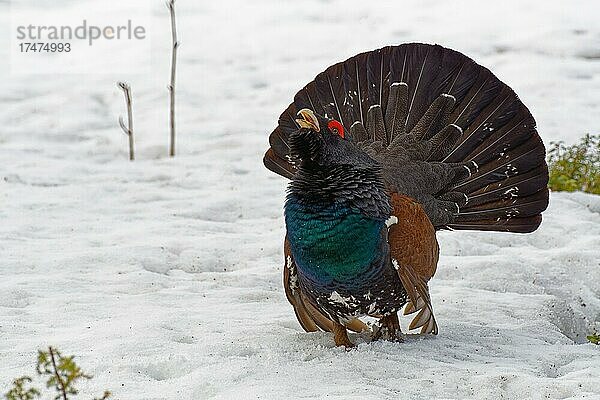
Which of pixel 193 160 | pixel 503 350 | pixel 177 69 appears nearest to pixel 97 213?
pixel 193 160

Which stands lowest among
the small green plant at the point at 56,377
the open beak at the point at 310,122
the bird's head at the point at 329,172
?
the small green plant at the point at 56,377

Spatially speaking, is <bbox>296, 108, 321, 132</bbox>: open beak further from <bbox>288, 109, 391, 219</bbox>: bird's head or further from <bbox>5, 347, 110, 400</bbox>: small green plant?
<bbox>5, 347, 110, 400</bbox>: small green plant

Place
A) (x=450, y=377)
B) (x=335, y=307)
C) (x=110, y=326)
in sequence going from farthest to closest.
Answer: (x=110, y=326) < (x=335, y=307) < (x=450, y=377)

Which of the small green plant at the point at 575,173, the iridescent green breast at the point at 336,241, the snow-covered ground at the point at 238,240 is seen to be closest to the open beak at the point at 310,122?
the iridescent green breast at the point at 336,241

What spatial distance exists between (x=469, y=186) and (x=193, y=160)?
3638mm

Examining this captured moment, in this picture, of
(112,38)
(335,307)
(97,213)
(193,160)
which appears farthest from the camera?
(112,38)

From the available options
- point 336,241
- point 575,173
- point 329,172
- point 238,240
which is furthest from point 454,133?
point 575,173

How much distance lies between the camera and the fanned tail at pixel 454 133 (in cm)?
451

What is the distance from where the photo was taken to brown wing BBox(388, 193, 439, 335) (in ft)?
12.8

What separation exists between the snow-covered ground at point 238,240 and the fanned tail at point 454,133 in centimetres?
58

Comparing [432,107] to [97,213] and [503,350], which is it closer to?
[503,350]

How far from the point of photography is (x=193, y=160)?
25.3 feet

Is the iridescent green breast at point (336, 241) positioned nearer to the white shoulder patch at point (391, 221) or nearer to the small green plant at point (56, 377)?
the white shoulder patch at point (391, 221)

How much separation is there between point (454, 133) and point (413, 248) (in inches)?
34.7
